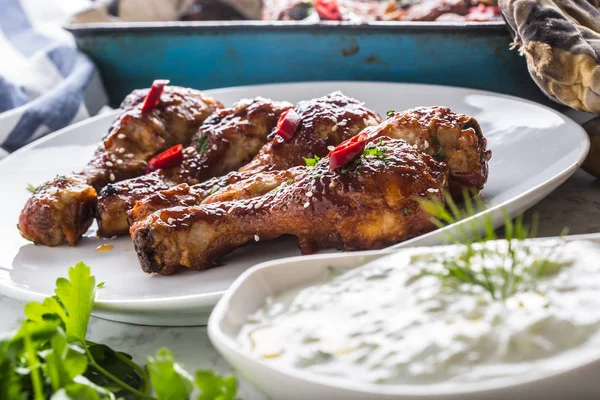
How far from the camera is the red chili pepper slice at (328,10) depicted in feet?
15.9

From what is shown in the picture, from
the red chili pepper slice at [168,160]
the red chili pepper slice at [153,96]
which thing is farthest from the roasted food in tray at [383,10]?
the red chili pepper slice at [168,160]

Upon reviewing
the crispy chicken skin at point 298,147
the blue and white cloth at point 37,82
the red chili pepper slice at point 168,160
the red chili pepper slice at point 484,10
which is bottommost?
the blue and white cloth at point 37,82

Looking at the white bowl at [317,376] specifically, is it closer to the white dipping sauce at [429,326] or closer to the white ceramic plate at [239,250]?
the white dipping sauce at [429,326]

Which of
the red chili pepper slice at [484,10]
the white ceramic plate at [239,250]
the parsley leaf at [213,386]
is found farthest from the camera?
the red chili pepper slice at [484,10]

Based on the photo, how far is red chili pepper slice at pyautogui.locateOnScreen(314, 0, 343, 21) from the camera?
15.9 ft

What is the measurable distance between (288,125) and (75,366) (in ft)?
4.56

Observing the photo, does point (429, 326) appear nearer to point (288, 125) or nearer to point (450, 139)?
point (450, 139)

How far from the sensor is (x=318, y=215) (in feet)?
7.95

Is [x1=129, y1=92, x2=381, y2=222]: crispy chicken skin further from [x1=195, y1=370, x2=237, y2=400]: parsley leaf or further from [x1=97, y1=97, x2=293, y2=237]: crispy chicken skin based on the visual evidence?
[x1=195, y1=370, x2=237, y2=400]: parsley leaf

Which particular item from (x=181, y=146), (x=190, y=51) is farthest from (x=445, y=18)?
(x=181, y=146)

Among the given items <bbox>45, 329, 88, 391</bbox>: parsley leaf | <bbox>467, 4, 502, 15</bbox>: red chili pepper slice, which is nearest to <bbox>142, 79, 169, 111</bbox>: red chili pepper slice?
<bbox>45, 329, 88, 391</bbox>: parsley leaf

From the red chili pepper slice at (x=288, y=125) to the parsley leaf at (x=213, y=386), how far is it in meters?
1.38

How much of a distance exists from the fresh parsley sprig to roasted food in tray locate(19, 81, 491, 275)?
515 mm

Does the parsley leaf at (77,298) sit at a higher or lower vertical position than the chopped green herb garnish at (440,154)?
higher
